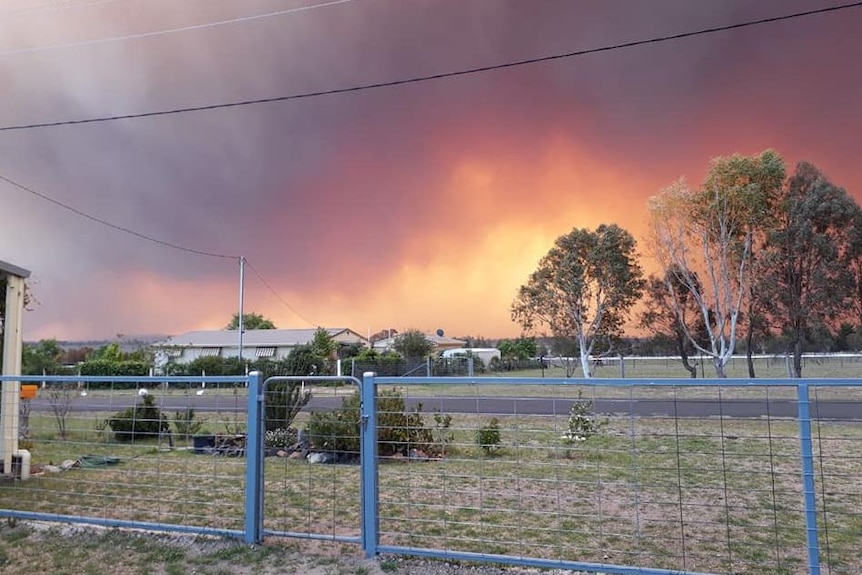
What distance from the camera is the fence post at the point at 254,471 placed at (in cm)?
501

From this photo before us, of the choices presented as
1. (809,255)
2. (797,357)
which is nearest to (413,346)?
(797,357)

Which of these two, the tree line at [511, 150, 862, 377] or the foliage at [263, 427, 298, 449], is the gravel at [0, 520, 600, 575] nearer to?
the foliage at [263, 427, 298, 449]

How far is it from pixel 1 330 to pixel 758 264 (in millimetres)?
31388

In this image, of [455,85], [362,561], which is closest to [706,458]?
[362,561]

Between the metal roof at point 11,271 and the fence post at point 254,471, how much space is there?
19.4ft

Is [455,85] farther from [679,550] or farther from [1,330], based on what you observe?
[679,550]

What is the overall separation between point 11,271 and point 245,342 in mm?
→ 52608

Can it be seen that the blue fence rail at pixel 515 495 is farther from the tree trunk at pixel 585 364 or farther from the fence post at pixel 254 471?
the tree trunk at pixel 585 364

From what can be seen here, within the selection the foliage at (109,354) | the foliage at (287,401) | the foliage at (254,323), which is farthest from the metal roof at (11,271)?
the foliage at (254,323)

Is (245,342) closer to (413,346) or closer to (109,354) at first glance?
(109,354)

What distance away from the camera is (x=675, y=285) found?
33438 mm

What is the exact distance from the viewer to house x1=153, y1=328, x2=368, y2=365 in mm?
56219

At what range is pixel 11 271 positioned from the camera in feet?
28.5

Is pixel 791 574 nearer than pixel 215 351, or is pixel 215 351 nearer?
pixel 791 574
